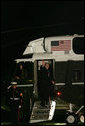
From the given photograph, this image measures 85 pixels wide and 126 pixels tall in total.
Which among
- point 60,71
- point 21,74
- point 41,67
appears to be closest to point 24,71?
point 21,74

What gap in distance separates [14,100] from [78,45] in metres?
3.06

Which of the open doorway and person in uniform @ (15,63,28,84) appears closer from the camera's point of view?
person in uniform @ (15,63,28,84)

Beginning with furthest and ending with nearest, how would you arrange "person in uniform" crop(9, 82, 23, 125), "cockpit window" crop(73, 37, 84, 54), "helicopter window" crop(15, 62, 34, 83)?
1. "cockpit window" crop(73, 37, 84, 54)
2. "helicopter window" crop(15, 62, 34, 83)
3. "person in uniform" crop(9, 82, 23, 125)

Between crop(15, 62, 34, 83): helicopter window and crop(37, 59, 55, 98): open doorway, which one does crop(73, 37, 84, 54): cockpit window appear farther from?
crop(15, 62, 34, 83): helicopter window

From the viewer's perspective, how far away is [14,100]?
12.7 metres

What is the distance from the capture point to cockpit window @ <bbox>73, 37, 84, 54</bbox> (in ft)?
42.5

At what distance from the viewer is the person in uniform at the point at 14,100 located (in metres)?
12.6

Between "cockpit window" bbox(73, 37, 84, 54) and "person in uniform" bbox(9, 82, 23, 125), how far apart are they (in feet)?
8.17

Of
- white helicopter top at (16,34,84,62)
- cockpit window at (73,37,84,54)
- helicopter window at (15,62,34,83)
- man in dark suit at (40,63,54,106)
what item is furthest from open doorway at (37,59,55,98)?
cockpit window at (73,37,84,54)

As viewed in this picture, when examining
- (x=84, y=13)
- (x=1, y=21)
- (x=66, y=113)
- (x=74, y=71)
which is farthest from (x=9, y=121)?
(x=84, y=13)

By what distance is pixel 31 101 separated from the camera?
41.5ft

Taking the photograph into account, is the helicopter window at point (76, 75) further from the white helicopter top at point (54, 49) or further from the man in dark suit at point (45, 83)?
the man in dark suit at point (45, 83)

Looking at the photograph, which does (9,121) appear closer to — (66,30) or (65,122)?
(65,122)

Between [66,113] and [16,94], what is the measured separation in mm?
1854
